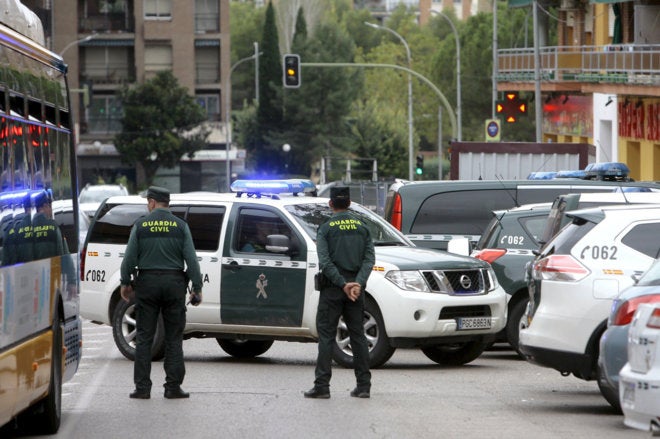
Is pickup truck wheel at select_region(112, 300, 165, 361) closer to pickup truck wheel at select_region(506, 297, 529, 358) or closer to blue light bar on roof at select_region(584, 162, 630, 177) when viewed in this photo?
pickup truck wheel at select_region(506, 297, 529, 358)

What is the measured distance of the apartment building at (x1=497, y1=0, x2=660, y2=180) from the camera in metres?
40.8

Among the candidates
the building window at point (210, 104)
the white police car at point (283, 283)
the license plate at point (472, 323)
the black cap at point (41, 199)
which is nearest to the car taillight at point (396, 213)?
the white police car at point (283, 283)

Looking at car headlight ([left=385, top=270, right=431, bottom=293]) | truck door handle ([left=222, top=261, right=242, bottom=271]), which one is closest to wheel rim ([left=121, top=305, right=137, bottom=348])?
truck door handle ([left=222, top=261, right=242, bottom=271])

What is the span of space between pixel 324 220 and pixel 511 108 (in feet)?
92.4

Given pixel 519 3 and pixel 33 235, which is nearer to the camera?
pixel 33 235

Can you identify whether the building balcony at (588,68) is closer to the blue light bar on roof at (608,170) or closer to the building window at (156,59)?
the blue light bar on roof at (608,170)

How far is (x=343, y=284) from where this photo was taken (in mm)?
12523

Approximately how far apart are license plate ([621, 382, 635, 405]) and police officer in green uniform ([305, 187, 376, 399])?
15.0ft

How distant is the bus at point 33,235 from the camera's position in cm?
865

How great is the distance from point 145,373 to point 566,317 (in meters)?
3.59

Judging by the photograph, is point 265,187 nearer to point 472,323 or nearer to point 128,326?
point 128,326

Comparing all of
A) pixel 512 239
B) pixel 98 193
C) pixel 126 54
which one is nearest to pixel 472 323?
pixel 512 239

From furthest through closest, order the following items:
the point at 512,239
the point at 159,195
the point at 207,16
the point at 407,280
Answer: the point at 207,16 → the point at 512,239 → the point at 407,280 → the point at 159,195

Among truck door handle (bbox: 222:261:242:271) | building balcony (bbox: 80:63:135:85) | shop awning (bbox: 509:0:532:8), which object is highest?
shop awning (bbox: 509:0:532:8)
